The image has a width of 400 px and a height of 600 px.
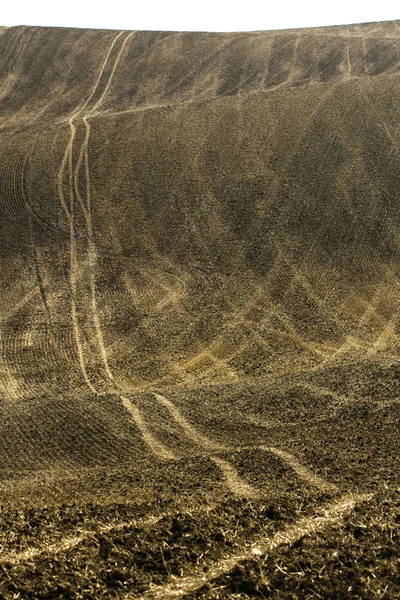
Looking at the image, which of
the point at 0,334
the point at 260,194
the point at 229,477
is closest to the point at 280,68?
the point at 260,194

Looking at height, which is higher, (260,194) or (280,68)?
(280,68)

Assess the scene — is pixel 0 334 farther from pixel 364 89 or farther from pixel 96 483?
pixel 364 89

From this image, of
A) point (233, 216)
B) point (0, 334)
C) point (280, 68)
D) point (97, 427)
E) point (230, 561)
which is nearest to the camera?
point (230, 561)

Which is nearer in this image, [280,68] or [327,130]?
[327,130]

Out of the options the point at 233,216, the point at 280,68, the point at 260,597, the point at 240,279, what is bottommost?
the point at 260,597

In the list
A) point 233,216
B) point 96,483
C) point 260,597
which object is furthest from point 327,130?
point 260,597

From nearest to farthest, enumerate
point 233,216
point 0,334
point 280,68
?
point 0,334 < point 233,216 < point 280,68

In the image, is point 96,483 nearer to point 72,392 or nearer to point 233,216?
point 72,392
